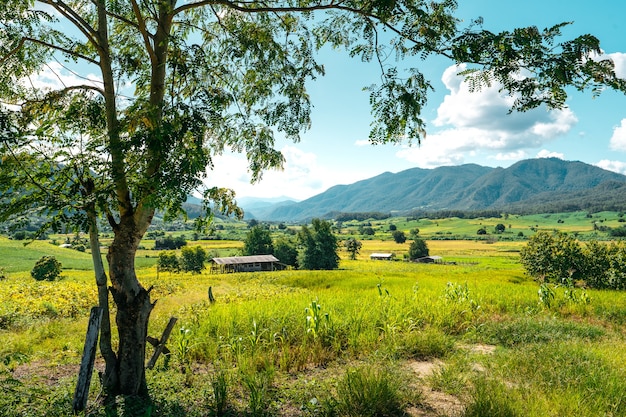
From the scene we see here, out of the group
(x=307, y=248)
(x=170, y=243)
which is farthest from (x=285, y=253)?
(x=170, y=243)

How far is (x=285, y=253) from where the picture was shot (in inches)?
3713

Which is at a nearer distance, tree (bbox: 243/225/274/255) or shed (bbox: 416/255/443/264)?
tree (bbox: 243/225/274/255)

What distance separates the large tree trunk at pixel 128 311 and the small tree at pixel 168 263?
72.8 metres

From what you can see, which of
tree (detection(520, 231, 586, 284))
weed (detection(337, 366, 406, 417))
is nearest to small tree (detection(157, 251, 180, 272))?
tree (detection(520, 231, 586, 284))

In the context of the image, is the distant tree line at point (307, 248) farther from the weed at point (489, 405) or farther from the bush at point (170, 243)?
the weed at point (489, 405)

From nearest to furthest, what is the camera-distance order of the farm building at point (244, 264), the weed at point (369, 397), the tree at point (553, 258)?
the weed at point (369, 397) → the tree at point (553, 258) → the farm building at point (244, 264)

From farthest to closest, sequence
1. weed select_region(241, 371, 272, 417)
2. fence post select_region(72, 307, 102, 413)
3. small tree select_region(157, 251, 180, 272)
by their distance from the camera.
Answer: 1. small tree select_region(157, 251, 180, 272)
2. fence post select_region(72, 307, 102, 413)
3. weed select_region(241, 371, 272, 417)

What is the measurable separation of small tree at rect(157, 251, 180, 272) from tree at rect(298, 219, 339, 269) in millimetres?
29508

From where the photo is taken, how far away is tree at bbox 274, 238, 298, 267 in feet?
308

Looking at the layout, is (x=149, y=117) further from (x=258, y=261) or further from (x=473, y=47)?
(x=258, y=261)

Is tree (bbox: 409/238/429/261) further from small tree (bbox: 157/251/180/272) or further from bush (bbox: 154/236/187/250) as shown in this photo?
bush (bbox: 154/236/187/250)

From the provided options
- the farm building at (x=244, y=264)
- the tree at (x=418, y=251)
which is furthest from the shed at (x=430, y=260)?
the farm building at (x=244, y=264)

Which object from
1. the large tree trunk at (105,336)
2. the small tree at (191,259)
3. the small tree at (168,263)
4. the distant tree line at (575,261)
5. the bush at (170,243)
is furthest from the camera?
the bush at (170,243)

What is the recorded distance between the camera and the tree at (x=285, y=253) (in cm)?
9388
